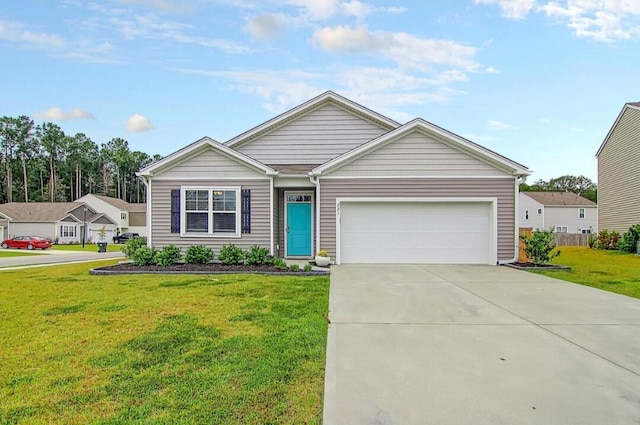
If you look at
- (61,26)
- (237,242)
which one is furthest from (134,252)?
(61,26)

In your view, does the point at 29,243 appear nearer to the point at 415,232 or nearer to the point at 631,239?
the point at 415,232

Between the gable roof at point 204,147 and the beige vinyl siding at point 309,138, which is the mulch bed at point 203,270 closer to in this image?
the gable roof at point 204,147

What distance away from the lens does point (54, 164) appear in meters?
60.8

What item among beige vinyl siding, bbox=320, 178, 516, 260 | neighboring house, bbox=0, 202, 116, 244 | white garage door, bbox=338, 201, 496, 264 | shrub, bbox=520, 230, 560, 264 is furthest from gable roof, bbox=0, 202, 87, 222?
shrub, bbox=520, 230, 560, 264

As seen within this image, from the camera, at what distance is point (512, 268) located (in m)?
10.7

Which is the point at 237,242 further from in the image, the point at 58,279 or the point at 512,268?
the point at 512,268

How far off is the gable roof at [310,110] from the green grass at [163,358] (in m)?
7.97

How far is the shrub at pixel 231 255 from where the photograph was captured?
10.7 metres

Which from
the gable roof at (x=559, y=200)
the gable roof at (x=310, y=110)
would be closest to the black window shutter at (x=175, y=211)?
the gable roof at (x=310, y=110)

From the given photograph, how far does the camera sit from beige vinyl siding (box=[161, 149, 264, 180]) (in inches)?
452

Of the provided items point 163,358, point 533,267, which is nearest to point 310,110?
point 533,267

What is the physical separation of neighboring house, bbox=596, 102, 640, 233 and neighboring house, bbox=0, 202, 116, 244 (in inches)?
1875

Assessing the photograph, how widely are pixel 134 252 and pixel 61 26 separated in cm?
920

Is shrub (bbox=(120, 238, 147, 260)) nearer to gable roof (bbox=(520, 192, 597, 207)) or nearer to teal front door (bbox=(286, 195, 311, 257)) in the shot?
teal front door (bbox=(286, 195, 311, 257))
